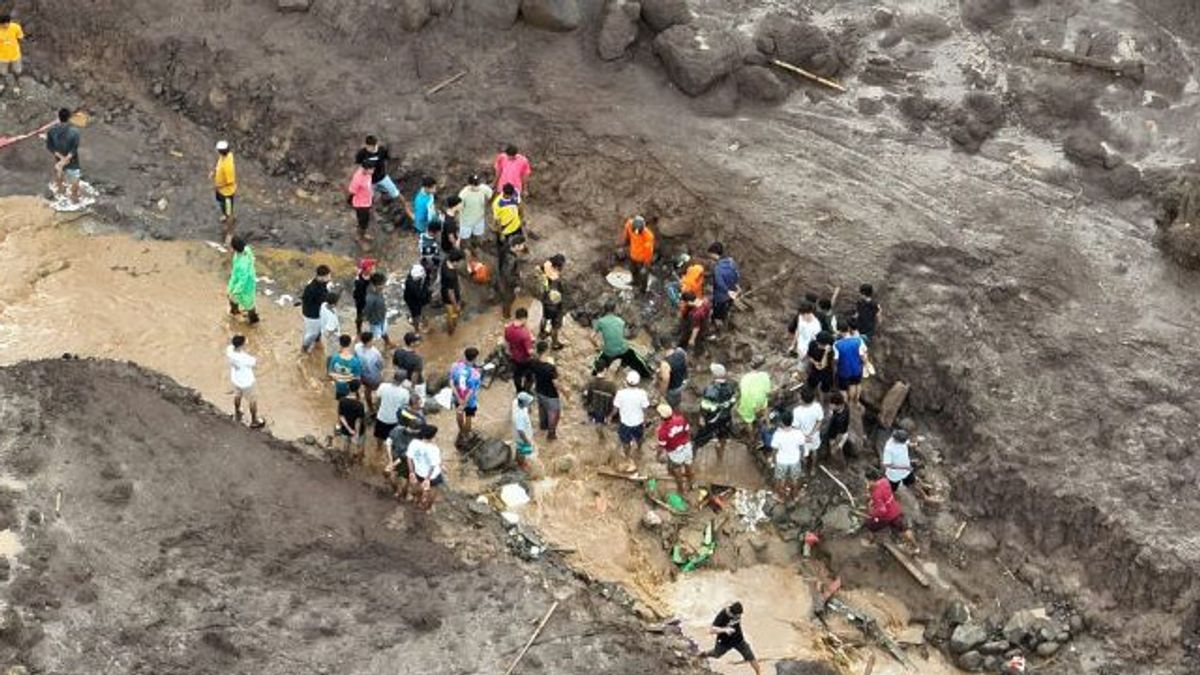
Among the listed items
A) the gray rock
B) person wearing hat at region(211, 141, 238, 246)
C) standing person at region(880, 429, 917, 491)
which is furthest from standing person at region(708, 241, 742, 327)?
person wearing hat at region(211, 141, 238, 246)

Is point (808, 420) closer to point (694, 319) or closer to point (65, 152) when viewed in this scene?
point (694, 319)

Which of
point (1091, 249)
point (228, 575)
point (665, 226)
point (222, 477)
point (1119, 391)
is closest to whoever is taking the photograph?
point (228, 575)

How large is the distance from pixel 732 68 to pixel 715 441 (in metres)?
6.18

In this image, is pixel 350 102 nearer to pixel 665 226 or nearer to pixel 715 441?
pixel 665 226

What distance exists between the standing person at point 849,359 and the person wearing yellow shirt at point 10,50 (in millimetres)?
13263

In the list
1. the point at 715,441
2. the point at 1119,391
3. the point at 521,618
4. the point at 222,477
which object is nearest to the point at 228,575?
the point at 222,477

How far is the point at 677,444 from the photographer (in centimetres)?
1777

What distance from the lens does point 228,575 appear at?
15.7 metres

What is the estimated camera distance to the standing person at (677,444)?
1759cm

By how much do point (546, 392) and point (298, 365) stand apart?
3576 mm

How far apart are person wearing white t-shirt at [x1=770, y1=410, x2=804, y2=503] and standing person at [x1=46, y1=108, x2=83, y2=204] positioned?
35.2 ft

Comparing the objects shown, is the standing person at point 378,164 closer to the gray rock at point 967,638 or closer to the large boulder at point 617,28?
the large boulder at point 617,28

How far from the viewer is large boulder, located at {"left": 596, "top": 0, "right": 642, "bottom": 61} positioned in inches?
863

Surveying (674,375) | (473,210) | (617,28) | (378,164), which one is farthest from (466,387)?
(617,28)
